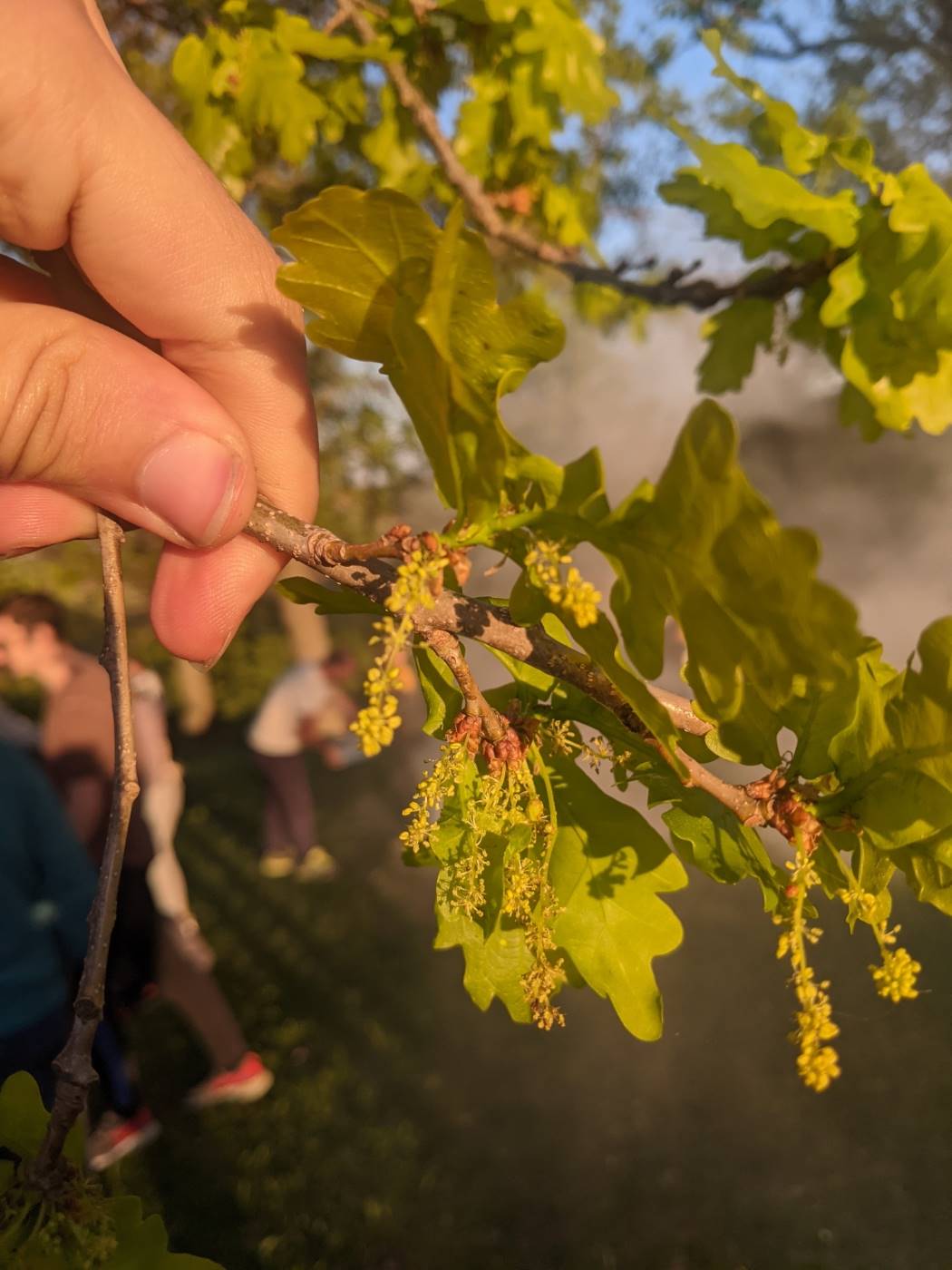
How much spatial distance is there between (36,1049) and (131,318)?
2524 mm

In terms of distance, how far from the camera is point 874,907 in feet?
3.39

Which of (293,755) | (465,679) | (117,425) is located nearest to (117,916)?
(293,755)

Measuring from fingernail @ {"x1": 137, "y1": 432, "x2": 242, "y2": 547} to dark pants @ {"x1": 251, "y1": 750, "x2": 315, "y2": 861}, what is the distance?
521 cm

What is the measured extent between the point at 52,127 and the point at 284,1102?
15.0 feet

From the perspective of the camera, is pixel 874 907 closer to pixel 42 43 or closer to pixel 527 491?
pixel 527 491

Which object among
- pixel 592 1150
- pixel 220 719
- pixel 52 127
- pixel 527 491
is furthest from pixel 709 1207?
pixel 220 719

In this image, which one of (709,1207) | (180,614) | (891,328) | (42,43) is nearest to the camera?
(42,43)

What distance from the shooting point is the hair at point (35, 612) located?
167 inches

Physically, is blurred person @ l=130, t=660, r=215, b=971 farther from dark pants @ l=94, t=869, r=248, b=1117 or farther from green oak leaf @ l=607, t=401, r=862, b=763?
green oak leaf @ l=607, t=401, r=862, b=763

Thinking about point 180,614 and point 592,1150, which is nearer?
point 180,614

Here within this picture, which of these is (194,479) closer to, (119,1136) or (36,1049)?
(36,1049)

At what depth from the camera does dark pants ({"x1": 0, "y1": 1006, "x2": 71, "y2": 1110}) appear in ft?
8.70

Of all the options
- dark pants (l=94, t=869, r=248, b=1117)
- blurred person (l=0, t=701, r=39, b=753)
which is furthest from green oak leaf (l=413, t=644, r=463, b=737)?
blurred person (l=0, t=701, r=39, b=753)

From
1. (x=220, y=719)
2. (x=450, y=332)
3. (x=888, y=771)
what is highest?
(x=450, y=332)
